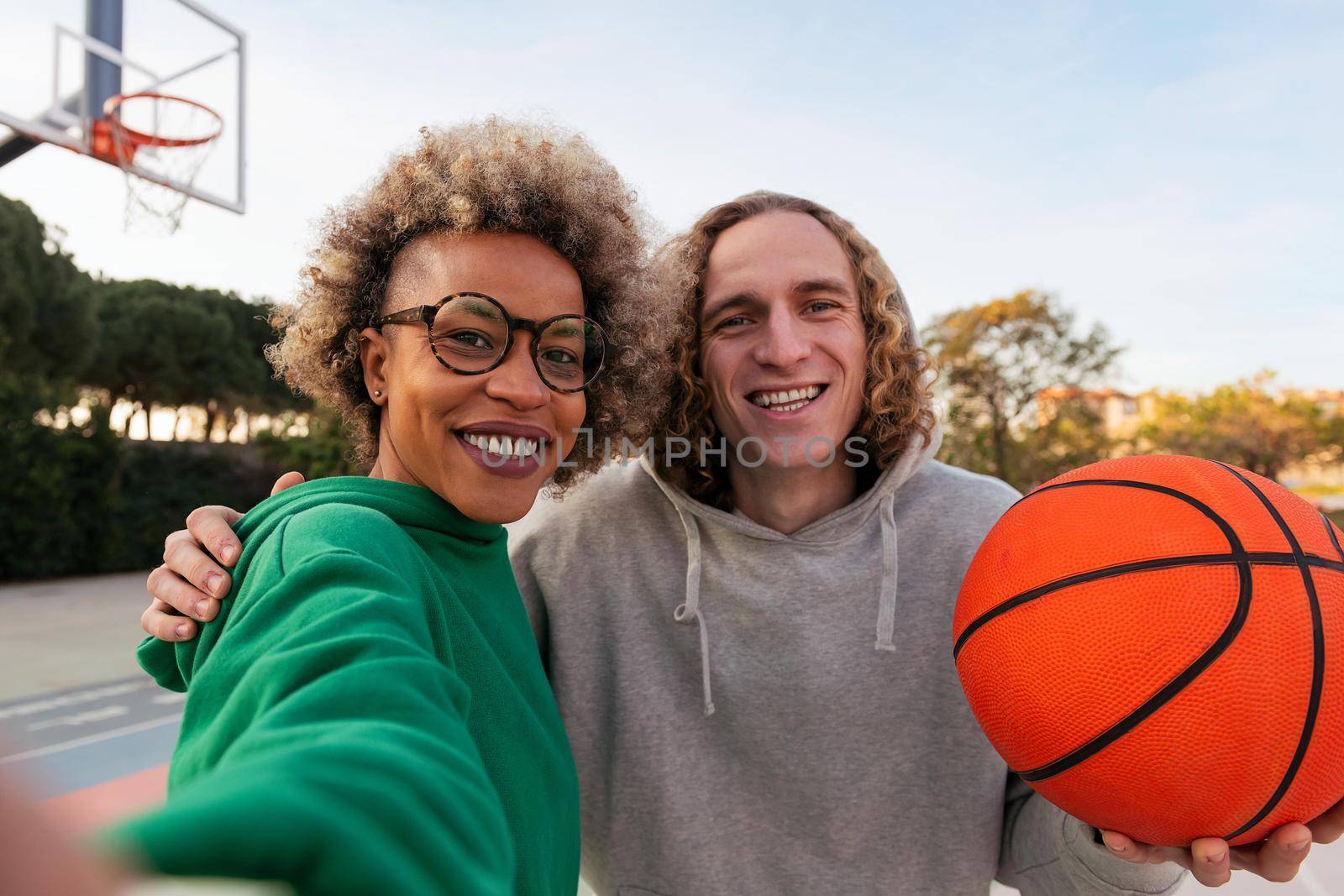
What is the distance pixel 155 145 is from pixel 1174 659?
7917 mm

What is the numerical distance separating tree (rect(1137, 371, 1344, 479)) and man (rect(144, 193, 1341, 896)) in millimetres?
27583

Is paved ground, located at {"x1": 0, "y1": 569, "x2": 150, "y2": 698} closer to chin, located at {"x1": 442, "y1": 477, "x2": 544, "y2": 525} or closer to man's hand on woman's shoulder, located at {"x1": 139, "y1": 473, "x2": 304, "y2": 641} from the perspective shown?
man's hand on woman's shoulder, located at {"x1": 139, "y1": 473, "x2": 304, "y2": 641}

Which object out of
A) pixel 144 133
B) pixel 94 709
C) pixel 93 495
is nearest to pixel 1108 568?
pixel 144 133

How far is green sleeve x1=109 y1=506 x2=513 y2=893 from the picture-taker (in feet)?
1.71

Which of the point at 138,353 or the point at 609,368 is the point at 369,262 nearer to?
the point at 609,368

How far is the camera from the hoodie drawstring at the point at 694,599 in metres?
2.09

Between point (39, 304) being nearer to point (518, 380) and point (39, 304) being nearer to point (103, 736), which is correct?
point (103, 736)

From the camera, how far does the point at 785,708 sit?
2.08 metres

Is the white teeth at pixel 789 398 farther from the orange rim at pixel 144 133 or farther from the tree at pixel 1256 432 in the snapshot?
the tree at pixel 1256 432

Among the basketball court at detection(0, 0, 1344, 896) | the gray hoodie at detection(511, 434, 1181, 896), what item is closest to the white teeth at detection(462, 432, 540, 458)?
the gray hoodie at detection(511, 434, 1181, 896)

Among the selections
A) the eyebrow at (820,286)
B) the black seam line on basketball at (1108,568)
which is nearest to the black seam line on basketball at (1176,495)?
the black seam line on basketball at (1108,568)

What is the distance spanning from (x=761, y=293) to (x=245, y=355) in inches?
945

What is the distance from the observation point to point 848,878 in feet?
6.63

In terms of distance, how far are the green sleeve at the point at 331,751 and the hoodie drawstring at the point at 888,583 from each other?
1.29 metres
